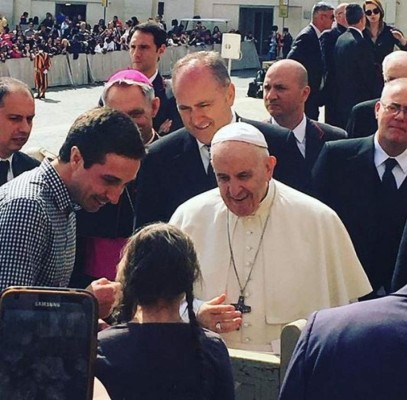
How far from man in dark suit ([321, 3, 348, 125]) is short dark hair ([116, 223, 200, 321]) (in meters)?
6.50

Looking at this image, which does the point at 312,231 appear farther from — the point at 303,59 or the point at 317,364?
the point at 303,59

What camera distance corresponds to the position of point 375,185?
4863 millimetres

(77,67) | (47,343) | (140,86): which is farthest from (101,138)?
(77,67)

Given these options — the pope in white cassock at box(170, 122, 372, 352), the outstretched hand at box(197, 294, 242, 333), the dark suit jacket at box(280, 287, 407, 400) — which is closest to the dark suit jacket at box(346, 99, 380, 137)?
the pope in white cassock at box(170, 122, 372, 352)

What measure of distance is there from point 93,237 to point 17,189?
1283 mm

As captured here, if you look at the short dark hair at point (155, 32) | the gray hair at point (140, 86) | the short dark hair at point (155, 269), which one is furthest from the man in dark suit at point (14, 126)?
Result: the short dark hair at point (155, 269)

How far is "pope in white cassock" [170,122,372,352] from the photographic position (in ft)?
13.0

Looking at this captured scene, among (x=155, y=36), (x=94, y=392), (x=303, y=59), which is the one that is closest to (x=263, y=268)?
(x=94, y=392)

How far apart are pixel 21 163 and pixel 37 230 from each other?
84.3 inches

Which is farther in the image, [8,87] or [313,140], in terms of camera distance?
[313,140]

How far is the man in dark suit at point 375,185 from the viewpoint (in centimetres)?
477

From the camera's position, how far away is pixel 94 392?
2.55 metres

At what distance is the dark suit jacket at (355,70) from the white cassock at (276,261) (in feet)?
15.9

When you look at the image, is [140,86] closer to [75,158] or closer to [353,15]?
[75,158]
